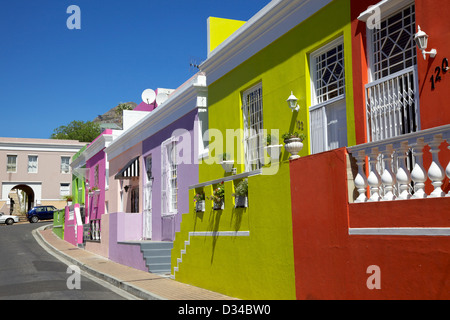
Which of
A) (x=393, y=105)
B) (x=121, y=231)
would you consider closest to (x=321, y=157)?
(x=393, y=105)

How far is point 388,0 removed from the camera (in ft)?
21.1

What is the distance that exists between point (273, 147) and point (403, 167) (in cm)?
338

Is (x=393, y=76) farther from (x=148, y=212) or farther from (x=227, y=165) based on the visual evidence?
(x=148, y=212)

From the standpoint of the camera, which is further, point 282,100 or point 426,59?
point 282,100

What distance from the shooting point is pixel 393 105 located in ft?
21.6

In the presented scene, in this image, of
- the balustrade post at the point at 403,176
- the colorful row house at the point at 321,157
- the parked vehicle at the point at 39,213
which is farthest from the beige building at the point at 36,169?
the balustrade post at the point at 403,176

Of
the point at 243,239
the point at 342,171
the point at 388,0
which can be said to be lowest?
the point at 243,239

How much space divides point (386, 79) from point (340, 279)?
8.88 ft

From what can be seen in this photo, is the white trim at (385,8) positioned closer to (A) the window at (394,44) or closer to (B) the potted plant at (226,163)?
(A) the window at (394,44)

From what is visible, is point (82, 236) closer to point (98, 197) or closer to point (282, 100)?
point (98, 197)

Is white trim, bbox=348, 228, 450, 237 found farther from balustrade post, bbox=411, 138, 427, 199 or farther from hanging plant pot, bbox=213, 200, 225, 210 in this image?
hanging plant pot, bbox=213, 200, 225, 210

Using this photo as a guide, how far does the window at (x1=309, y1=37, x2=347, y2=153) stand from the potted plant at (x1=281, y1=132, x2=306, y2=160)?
34cm
